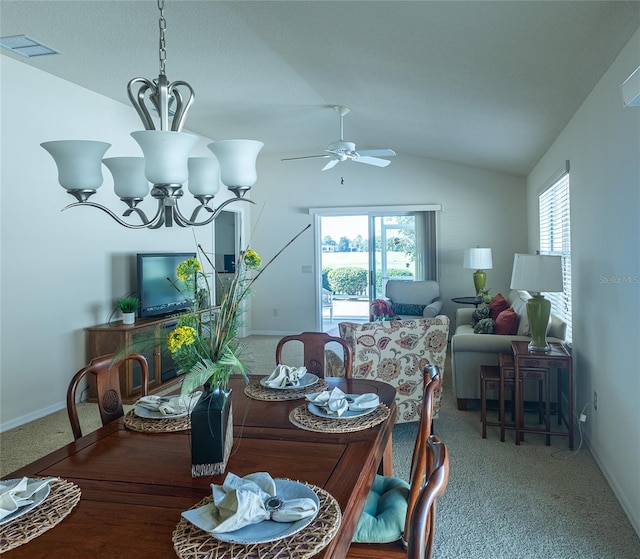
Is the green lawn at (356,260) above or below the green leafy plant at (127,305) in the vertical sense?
above

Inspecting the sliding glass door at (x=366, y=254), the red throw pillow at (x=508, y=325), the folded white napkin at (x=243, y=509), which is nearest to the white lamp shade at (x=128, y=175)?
the folded white napkin at (x=243, y=509)

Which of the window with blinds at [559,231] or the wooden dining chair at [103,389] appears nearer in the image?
the wooden dining chair at [103,389]

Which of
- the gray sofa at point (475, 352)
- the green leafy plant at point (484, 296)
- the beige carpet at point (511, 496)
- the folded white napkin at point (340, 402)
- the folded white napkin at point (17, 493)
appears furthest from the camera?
the green leafy plant at point (484, 296)

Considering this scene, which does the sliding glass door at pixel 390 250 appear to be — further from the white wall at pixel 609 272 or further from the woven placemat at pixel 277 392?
the woven placemat at pixel 277 392

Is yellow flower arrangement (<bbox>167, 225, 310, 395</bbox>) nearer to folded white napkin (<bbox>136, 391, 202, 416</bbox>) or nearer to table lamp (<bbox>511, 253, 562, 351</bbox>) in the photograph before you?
folded white napkin (<bbox>136, 391, 202, 416</bbox>)

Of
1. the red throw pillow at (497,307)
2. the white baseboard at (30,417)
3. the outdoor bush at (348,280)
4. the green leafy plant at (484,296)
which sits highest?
the outdoor bush at (348,280)

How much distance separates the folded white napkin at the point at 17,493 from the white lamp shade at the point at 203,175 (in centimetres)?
129

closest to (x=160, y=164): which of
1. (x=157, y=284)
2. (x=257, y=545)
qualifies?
(x=257, y=545)

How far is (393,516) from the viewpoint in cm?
154

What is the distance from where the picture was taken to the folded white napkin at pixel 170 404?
178cm

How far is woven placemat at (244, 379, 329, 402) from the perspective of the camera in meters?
2.02

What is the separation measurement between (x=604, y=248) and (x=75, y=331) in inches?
171

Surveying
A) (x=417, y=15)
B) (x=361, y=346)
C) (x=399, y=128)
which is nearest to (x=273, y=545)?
(x=361, y=346)

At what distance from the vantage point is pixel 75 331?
4.41 metres
